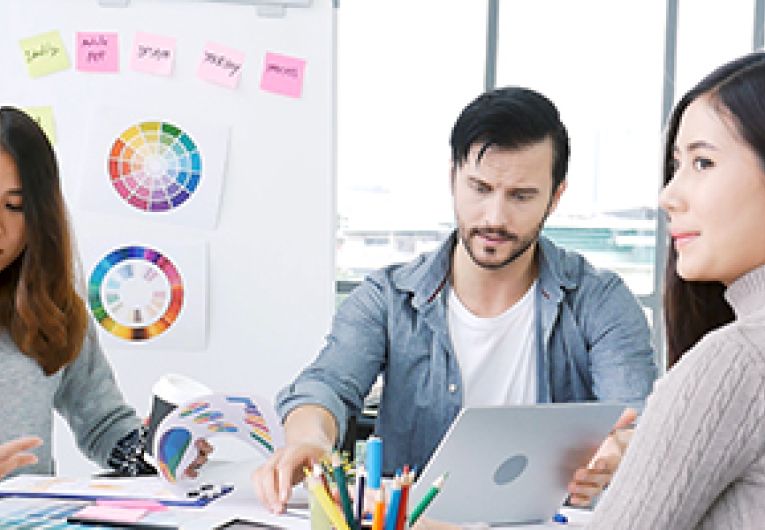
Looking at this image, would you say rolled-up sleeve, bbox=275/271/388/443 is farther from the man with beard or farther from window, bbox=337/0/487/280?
window, bbox=337/0/487/280

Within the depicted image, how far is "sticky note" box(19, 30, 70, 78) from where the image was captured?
262cm

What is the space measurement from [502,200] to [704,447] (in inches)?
38.0

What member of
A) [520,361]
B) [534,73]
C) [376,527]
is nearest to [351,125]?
[534,73]

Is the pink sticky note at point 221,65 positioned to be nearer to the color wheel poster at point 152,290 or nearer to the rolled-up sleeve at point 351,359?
the color wheel poster at point 152,290

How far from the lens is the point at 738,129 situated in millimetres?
1032

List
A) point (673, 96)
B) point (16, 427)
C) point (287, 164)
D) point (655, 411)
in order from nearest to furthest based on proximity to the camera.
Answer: point (655, 411), point (16, 427), point (287, 164), point (673, 96)

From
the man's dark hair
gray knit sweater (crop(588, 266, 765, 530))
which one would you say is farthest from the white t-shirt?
gray knit sweater (crop(588, 266, 765, 530))

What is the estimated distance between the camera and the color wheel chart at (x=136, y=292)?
2.65 metres

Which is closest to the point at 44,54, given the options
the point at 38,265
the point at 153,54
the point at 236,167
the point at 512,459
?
the point at 153,54

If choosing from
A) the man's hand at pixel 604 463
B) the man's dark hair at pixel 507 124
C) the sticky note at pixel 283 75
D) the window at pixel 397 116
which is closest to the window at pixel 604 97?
the window at pixel 397 116

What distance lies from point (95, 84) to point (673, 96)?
2121 millimetres

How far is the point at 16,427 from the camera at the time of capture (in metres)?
1.86

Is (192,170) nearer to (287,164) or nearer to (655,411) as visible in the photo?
(287,164)

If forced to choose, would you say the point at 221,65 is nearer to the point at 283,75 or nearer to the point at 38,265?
the point at 283,75
